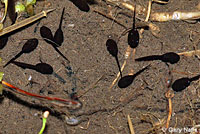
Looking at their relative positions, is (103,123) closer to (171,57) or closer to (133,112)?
(133,112)

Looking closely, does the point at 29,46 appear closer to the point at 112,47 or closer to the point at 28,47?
the point at 28,47

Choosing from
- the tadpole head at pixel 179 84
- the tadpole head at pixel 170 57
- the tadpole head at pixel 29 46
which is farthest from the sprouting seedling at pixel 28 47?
the tadpole head at pixel 179 84

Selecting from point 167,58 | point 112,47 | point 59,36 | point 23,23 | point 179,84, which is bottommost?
point 179,84

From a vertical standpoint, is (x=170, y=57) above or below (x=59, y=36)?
below

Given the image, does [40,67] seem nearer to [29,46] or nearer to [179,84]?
[29,46]

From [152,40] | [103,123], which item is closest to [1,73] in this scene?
[103,123]

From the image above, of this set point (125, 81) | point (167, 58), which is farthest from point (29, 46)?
point (167, 58)

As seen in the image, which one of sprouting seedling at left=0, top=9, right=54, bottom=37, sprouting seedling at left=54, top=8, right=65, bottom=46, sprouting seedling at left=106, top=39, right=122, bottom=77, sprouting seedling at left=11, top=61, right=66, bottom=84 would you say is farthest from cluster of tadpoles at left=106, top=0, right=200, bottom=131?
sprouting seedling at left=0, top=9, right=54, bottom=37
